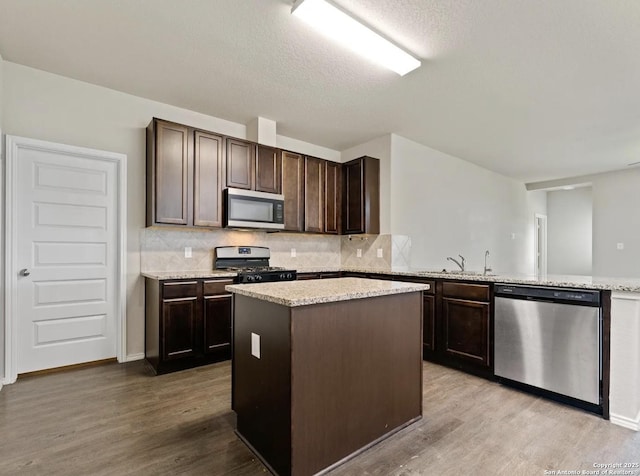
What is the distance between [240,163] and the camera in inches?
Result: 149

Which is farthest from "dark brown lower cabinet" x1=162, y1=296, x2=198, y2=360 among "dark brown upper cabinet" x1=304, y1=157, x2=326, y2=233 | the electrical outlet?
"dark brown upper cabinet" x1=304, y1=157, x2=326, y2=233

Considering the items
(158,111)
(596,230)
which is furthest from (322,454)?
(596,230)

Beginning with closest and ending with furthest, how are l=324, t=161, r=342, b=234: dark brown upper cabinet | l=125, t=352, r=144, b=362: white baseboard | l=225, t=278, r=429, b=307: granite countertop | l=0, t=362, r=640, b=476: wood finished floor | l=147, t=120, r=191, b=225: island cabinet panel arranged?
l=225, t=278, r=429, b=307: granite countertop
l=0, t=362, r=640, b=476: wood finished floor
l=147, t=120, r=191, b=225: island cabinet panel
l=125, t=352, r=144, b=362: white baseboard
l=324, t=161, r=342, b=234: dark brown upper cabinet

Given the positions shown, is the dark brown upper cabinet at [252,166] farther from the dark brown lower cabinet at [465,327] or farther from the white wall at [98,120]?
the dark brown lower cabinet at [465,327]

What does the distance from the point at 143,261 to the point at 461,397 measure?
322 centimetres

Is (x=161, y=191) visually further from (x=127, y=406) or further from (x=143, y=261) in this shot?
(x=127, y=406)

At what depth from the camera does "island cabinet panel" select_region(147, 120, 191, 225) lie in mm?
3223

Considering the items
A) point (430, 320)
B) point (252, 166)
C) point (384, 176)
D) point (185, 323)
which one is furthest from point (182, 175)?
point (430, 320)

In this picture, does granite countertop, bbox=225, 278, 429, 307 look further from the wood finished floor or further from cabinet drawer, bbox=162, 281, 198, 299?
cabinet drawer, bbox=162, 281, 198, 299

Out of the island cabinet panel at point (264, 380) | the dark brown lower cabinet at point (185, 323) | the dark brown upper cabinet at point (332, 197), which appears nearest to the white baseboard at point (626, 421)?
the island cabinet panel at point (264, 380)

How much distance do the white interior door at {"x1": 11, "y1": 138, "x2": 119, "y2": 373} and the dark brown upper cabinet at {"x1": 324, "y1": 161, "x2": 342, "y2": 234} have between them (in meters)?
2.48

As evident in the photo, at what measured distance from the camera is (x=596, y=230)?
6316 mm

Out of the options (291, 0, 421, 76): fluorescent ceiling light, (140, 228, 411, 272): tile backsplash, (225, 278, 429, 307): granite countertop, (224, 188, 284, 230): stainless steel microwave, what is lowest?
(225, 278, 429, 307): granite countertop

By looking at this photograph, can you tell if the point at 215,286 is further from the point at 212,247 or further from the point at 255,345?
the point at 255,345
